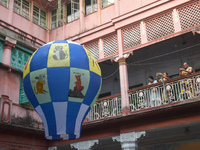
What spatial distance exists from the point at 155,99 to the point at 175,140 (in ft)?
8.92

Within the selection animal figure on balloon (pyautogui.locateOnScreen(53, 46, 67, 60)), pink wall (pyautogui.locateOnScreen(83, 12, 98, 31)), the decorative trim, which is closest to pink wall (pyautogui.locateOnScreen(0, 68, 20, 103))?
the decorative trim

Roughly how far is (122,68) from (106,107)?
169 centimetres

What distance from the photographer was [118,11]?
12141 millimetres

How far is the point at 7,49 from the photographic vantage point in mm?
11797

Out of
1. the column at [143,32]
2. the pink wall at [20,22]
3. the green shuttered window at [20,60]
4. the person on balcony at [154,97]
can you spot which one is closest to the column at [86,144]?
the person on balcony at [154,97]

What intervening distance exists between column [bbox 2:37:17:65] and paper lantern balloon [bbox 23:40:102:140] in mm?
4566

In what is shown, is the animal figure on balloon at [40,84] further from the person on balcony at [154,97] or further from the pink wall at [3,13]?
the pink wall at [3,13]

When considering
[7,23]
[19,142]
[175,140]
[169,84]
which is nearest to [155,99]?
[169,84]

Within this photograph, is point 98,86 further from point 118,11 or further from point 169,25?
point 118,11

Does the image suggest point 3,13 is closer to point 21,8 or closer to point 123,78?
point 21,8

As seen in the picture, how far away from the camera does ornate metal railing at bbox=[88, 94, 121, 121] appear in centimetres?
1097

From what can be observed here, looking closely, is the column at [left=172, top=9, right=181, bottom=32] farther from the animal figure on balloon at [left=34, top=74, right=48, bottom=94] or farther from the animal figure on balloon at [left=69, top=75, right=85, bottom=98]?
the animal figure on balloon at [left=34, top=74, right=48, bottom=94]

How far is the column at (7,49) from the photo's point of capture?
38.0 feet

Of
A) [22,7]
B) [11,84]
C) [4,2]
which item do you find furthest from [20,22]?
[11,84]
